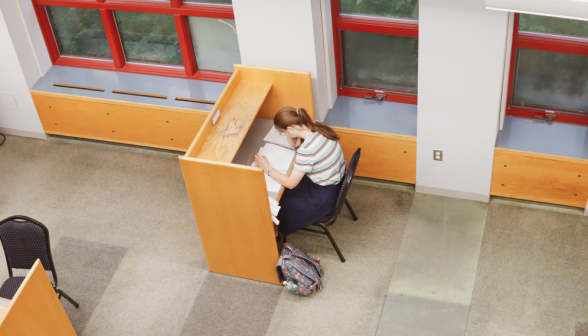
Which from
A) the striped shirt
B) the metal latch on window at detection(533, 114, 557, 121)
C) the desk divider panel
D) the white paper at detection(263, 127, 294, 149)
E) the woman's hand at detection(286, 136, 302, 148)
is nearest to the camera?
the desk divider panel

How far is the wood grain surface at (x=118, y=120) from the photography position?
5754 millimetres

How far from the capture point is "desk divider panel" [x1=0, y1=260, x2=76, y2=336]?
11.7ft

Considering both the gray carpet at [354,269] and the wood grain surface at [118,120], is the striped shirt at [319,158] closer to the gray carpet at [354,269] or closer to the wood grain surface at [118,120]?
the gray carpet at [354,269]

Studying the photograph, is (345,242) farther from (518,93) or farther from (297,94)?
(518,93)

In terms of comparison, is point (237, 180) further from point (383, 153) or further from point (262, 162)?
point (383, 153)

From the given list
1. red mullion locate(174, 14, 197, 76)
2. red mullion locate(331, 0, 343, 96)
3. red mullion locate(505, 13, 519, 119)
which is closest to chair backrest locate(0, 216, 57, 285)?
red mullion locate(174, 14, 197, 76)

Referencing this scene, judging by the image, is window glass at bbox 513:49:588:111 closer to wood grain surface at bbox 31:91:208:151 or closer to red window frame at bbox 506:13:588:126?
red window frame at bbox 506:13:588:126

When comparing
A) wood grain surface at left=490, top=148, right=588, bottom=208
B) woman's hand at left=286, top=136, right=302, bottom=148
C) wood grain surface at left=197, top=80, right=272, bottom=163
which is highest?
wood grain surface at left=197, top=80, right=272, bottom=163

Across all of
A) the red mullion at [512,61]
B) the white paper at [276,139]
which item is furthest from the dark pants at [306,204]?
the red mullion at [512,61]

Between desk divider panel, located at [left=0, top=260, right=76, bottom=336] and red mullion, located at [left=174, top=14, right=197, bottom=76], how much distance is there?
2.64 m

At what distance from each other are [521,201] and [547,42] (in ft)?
4.33

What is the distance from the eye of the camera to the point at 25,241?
429cm

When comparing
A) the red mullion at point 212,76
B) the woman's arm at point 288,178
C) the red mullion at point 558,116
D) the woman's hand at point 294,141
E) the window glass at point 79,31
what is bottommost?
the red mullion at point 558,116

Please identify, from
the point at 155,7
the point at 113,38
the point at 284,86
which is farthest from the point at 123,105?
the point at 284,86
